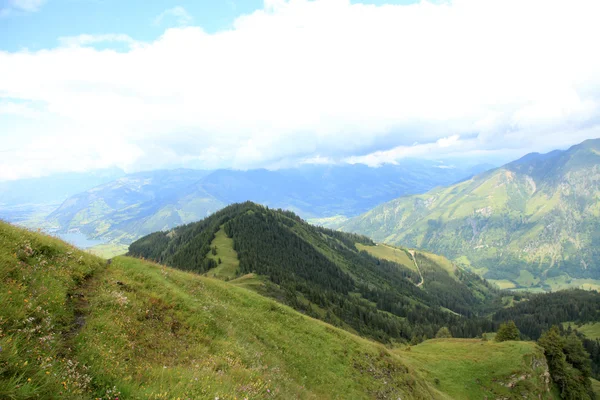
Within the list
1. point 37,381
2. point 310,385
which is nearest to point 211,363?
point 37,381

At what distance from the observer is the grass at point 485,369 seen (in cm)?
5147

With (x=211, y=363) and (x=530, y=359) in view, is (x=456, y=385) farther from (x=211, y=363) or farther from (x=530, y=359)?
(x=211, y=363)

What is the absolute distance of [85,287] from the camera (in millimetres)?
15133

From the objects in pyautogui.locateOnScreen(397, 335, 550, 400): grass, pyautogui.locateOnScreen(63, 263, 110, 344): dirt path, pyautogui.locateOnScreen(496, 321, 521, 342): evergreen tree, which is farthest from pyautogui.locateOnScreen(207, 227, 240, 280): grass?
pyautogui.locateOnScreen(63, 263, 110, 344): dirt path

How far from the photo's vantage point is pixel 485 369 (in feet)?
189

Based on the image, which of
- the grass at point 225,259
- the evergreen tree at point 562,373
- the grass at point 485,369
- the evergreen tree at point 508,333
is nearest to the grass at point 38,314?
the grass at point 485,369

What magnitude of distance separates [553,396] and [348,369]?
238 ft

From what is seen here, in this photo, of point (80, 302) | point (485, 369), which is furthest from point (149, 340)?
point (485, 369)

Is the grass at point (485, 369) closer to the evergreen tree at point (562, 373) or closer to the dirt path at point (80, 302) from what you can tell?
the evergreen tree at point (562, 373)

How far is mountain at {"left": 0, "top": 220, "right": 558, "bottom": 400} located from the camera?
8578 millimetres

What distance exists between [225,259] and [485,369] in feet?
427

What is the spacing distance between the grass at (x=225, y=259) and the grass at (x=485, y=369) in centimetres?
9772

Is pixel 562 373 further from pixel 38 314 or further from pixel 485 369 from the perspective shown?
pixel 38 314

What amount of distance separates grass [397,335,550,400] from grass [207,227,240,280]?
97717mm
